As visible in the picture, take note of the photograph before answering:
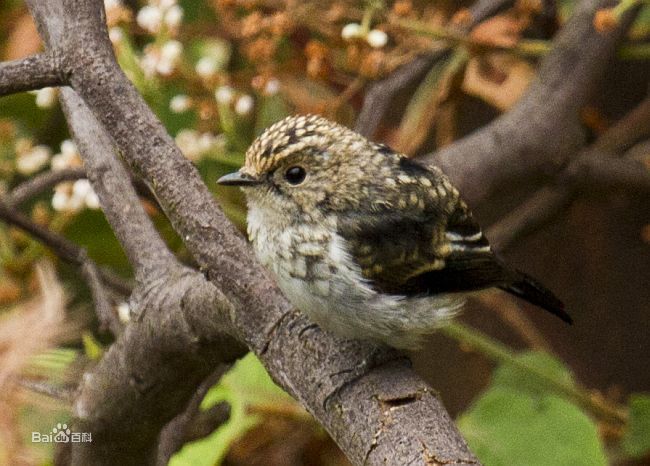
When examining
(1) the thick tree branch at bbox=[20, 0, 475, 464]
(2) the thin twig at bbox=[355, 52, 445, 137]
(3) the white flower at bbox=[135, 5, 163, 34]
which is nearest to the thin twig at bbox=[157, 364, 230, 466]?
(1) the thick tree branch at bbox=[20, 0, 475, 464]

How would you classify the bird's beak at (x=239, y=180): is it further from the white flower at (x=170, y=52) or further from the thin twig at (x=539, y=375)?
the thin twig at (x=539, y=375)

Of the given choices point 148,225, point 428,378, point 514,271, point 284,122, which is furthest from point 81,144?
point 428,378

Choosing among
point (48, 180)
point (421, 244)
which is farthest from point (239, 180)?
point (48, 180)

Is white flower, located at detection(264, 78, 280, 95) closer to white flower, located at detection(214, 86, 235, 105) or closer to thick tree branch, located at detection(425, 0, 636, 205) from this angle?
white flower, located at detection(214, 86, 235, 105)

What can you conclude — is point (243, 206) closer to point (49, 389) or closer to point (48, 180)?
point (48, 180)

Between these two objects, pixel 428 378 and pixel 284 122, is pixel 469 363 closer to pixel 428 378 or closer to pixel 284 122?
pixel 428 378

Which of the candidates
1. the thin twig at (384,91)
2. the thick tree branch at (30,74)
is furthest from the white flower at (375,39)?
the thick tree branch at (30,74)
